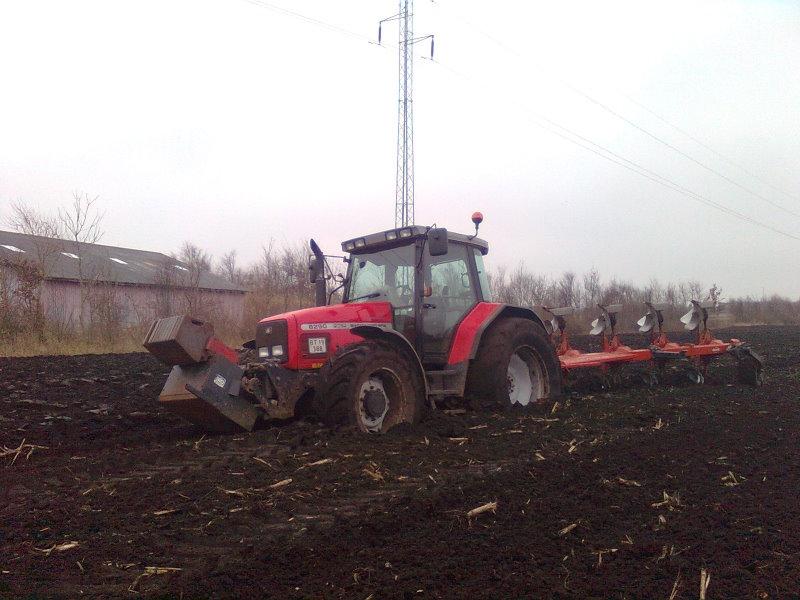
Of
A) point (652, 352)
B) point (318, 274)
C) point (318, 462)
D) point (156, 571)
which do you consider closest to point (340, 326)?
point (318, 274)

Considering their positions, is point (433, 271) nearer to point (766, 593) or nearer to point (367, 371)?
point (367, 371)

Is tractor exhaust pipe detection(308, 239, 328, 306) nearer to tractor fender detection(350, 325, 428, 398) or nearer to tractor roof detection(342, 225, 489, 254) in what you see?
tractor roof detection(342, 225, 489, 254)

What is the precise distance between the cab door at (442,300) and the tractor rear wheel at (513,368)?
15.1 inches

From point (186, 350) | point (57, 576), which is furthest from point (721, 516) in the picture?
point (186, 350)

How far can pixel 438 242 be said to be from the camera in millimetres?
6613

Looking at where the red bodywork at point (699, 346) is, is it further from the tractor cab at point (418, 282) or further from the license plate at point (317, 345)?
the license plate at point (317, 345)

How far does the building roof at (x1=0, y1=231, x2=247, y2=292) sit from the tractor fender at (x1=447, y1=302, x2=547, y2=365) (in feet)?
43.9

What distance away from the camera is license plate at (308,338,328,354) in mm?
6383

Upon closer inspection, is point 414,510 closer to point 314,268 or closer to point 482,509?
point 482,509

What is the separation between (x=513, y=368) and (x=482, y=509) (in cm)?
414

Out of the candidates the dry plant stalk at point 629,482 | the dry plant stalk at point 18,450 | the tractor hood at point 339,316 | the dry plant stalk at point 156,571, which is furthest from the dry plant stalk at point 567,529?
the dry plant stalk at point 18,450

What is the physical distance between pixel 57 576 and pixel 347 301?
4.51 m

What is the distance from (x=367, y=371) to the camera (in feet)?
19.5

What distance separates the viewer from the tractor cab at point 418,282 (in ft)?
23.2
